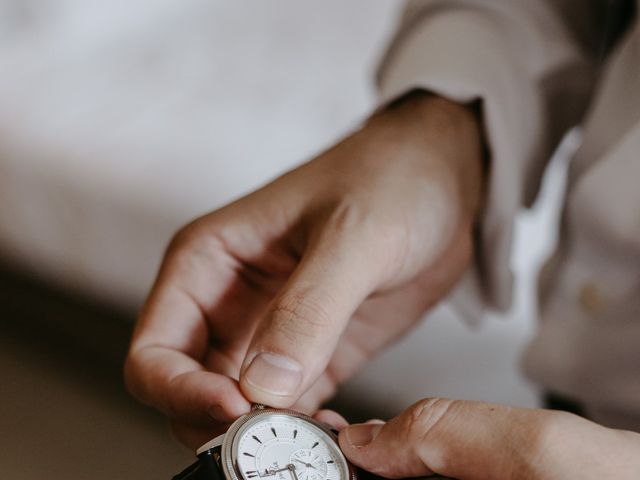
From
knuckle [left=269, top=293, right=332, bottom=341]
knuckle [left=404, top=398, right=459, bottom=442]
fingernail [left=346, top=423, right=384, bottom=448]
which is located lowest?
fingernail [left=346, top=423, right=384, bottom=448]

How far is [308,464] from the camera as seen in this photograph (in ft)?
1.44

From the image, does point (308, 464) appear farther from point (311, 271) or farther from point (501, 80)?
point (501, 80)

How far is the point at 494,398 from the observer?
99 cm

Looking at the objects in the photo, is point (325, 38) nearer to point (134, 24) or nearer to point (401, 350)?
point (134, 24)

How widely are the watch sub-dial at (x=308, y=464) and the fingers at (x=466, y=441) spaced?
0.02 m

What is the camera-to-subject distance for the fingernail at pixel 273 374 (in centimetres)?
46

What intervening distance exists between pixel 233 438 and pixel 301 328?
0.07 meters

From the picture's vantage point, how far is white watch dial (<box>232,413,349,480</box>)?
1.41 feet

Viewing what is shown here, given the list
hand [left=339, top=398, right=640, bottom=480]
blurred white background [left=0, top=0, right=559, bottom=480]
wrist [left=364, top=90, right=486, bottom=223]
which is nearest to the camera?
hand [left=339, top=398, right=640, bottom=480]

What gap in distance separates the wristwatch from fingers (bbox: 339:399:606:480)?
1 centimetres

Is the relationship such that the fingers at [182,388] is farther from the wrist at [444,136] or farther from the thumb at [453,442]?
the wrist at [444,136]

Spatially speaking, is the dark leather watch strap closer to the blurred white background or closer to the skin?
the skin

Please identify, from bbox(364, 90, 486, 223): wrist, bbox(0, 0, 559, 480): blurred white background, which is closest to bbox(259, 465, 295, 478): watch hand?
bbox(364, 90, 486, 223): wrist

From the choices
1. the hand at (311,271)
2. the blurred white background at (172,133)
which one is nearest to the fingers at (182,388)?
the hand at (311,271)
